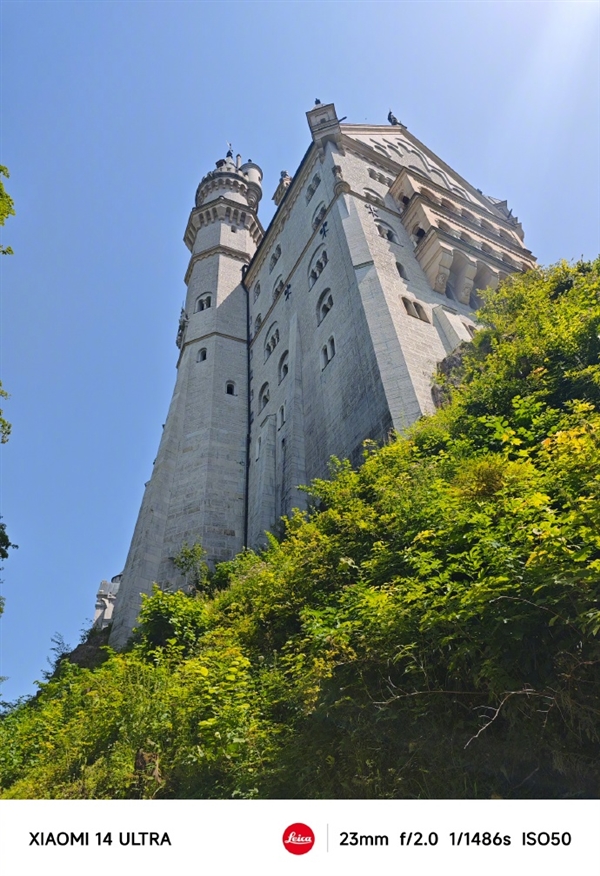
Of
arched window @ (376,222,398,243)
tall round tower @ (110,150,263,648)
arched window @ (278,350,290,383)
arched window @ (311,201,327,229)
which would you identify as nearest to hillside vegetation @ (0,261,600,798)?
tall round tower @ (110,150,263,648)

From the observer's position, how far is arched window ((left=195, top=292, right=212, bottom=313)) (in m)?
33.2

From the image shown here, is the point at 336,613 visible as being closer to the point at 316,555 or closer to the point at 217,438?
the point at 316,555

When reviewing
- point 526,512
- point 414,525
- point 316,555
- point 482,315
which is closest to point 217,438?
point 482,315

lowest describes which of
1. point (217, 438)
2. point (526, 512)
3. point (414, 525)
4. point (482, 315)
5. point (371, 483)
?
point (526, 512)

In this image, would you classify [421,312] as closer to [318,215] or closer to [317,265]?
[317,265]

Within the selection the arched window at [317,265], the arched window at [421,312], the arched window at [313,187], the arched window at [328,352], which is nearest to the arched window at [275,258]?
the arched window at [313,187]

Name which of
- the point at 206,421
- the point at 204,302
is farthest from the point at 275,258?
the point at 206,421

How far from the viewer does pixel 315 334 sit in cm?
2172

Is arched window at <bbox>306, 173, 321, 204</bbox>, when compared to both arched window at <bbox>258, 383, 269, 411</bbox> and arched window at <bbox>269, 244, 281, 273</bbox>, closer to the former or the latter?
arched window at <bbox>269, 244, 281, 273</bbox>

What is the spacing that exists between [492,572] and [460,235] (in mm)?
23094

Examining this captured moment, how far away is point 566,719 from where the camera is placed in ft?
13.5
